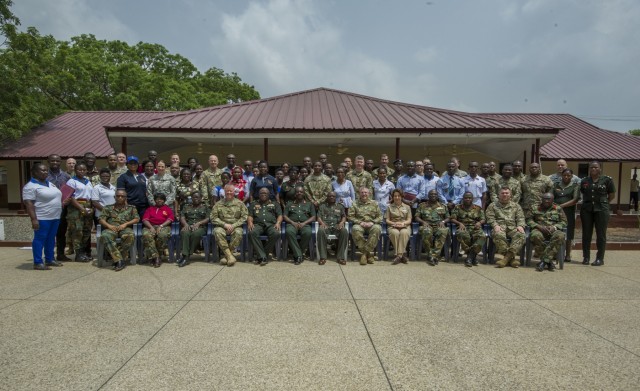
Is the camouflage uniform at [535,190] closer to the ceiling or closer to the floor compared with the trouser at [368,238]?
closer to the ceiling

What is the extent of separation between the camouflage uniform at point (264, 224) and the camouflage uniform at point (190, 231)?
78 cm

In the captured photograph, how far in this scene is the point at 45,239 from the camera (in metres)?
5.96

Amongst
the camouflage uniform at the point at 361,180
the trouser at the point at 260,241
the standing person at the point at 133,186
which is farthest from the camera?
the camouflage uniform at the point at 361,180

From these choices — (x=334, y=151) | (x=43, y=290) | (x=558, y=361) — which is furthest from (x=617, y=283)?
(x=334, y=151)

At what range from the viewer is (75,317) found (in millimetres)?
3822

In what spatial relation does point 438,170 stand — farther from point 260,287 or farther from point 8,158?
point 8,158

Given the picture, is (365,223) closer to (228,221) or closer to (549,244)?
(228,221)

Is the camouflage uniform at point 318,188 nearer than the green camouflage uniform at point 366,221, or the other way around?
the green camouflage uniform at point 366,221

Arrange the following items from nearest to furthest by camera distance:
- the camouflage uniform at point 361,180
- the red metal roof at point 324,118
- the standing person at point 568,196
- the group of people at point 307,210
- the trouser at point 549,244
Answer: the trouser at point 549,244, the group of people at point 307,210, the standing person at point 568,196, the camouflage uniform at point 361,180, the red metal roof at point 324,118

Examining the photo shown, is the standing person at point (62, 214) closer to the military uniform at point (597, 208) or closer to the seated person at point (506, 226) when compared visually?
the seated person at point (506, 226)

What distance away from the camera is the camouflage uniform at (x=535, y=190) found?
22.1 feet


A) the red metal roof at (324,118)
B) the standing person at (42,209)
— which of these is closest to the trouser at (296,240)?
the standing person at (42,209)

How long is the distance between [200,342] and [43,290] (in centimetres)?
287

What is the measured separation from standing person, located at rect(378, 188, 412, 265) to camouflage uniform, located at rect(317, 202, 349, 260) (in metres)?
0.77
